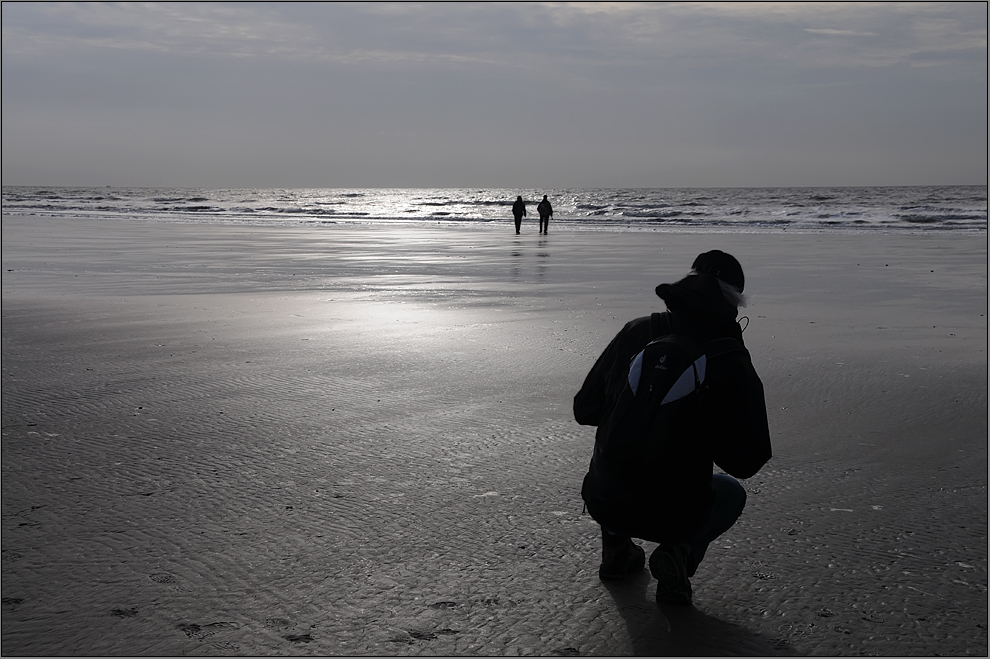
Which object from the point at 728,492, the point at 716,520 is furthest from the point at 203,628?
the point at 728,492

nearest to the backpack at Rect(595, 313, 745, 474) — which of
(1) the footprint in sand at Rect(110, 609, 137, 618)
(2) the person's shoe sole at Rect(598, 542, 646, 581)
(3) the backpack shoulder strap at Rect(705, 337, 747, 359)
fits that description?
(3) the backpack shoulder strap at Rect(705, 337, 747, 359)

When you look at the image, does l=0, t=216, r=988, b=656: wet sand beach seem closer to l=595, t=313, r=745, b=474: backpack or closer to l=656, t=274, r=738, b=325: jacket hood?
l=595, t=313, r=745, b=474: backpack

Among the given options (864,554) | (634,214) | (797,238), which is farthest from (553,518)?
(634,214)

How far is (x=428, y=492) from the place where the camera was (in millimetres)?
4652

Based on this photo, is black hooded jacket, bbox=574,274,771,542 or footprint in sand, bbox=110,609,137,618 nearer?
black hooded jacket, bbox=574,274,771,542

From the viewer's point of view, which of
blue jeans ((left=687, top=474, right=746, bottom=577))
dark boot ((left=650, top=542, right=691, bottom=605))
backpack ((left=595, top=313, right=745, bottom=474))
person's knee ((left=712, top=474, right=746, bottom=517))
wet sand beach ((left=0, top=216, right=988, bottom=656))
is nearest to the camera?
backpack ((left=595, top=313, right=745, bottom=474))

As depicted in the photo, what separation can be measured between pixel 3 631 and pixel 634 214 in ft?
183

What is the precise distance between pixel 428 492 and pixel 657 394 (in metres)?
1.87

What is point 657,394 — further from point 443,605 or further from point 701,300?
point 443,605

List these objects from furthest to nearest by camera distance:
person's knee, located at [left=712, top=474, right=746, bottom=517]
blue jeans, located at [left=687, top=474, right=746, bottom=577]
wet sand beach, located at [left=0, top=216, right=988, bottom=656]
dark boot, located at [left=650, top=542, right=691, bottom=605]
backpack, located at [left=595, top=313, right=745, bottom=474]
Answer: person's knee, located at [left=712, top=474, right=746, bottom=517]
blue jeans, located at [left=687, top=474, right=746, bottom=577]
dark boot, located at [left=650, top=542, right=691, bottom=605]
wet sand beach, located at [left=0, top=216, right=988, bottom=656]
backpack, located at [left=595, top=313, right=745, bottom=474]

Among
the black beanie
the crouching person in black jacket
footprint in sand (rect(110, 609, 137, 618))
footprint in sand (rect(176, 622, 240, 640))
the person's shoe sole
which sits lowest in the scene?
footprint in sand (rect(176, 622, 240, 640))

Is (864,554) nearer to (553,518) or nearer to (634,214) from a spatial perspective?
(553,518)

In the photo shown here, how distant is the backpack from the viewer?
3121 mm

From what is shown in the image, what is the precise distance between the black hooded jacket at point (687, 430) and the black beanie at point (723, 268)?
0.05 metres
